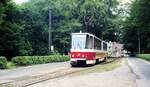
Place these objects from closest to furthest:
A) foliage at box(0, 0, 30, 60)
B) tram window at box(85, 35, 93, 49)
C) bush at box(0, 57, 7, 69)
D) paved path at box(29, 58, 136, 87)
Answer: paved path at box(29, 58, 136, 87), bush at box(0, 57, 7, 69), tram window at box(85, 35, 93, 49), foliage at box(0, 0, 30, 60)

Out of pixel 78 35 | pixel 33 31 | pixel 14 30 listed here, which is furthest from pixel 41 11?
pixel 78 35

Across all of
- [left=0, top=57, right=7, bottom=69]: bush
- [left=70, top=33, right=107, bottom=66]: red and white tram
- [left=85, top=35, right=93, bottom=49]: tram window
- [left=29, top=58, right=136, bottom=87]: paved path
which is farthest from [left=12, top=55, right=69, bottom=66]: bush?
[left=29, top=58, right=136, bottom=87]: paved path

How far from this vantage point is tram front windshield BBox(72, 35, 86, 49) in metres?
40.4

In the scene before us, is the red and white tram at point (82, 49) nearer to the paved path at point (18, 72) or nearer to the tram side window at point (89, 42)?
the tram side window at point (89, 42)

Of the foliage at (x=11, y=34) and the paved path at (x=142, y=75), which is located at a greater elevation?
the foliage at (x=11, y=34)

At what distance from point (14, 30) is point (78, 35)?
58.3ft

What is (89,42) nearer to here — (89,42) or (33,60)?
(89,42)

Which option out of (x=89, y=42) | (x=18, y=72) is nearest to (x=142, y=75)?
(x=18, y=72)

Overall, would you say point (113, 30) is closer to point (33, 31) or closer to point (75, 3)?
point (75, 3)

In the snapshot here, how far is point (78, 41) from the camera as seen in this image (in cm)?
4059

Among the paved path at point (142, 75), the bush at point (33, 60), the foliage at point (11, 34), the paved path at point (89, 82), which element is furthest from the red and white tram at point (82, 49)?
the foliage at point (11, 34)

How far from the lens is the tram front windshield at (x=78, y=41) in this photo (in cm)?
4038

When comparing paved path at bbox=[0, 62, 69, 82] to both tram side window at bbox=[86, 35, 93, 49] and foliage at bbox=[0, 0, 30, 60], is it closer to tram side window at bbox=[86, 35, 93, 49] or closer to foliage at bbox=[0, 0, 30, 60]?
tram side window at bbox=[86, 35, 93, 49]

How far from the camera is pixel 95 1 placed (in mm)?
91750
